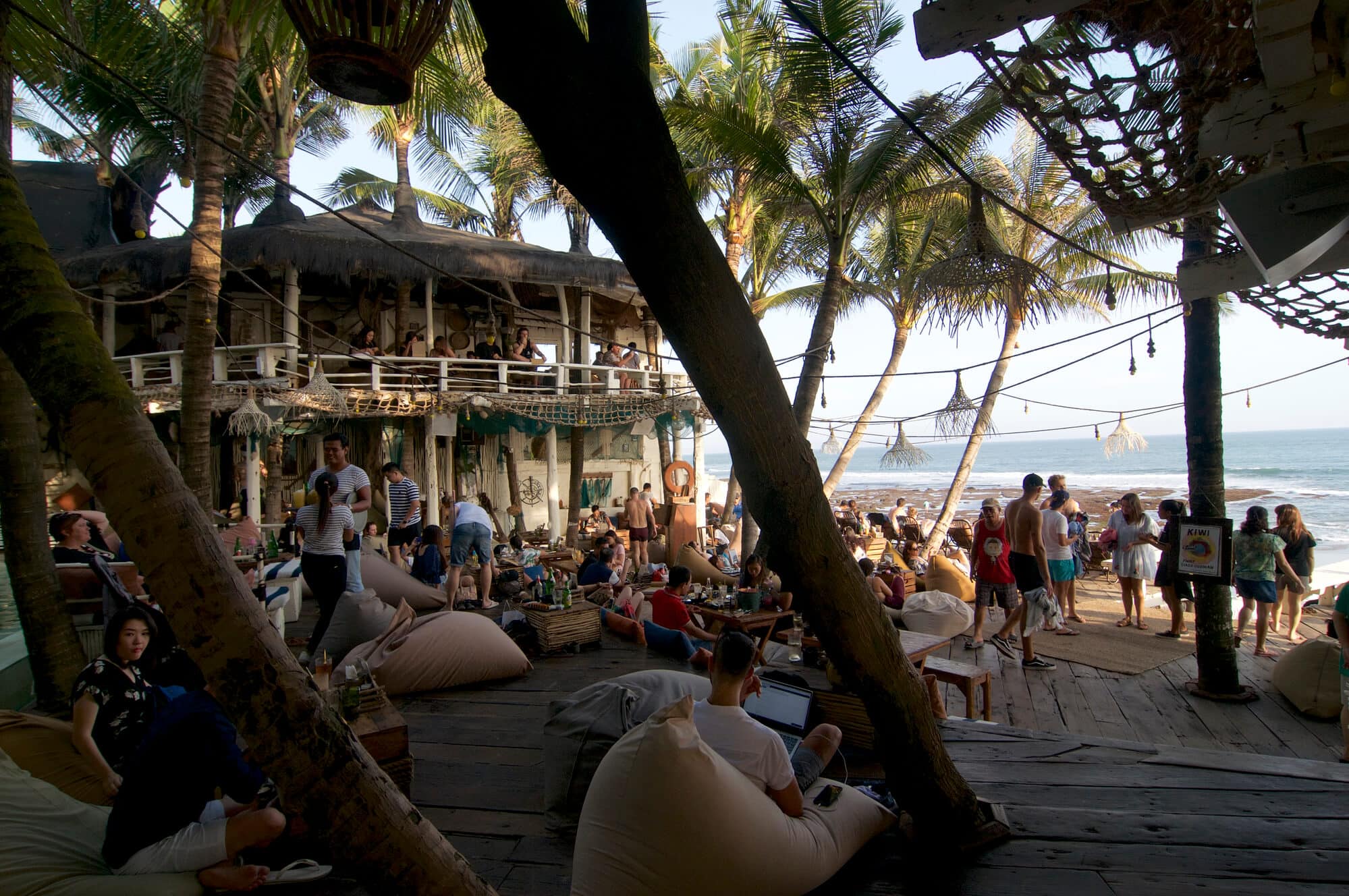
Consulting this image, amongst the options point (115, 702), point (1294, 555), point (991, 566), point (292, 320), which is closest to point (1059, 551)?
point (991, 566)

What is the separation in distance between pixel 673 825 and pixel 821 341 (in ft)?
27.2

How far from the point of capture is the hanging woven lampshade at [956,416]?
1249cm

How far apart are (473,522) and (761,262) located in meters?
12.9

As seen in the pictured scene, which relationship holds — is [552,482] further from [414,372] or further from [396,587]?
[396,587]

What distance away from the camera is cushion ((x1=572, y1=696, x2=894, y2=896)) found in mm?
2523

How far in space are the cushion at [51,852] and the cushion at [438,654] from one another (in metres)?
2.25

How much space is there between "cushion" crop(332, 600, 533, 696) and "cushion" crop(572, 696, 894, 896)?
10.2 ft

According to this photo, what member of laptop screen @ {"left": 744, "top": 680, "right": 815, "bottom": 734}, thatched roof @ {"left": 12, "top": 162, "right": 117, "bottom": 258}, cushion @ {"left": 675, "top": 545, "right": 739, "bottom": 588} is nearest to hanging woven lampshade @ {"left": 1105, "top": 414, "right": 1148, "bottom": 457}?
cushion @ {"left": 675, "top": 545, "right": 739, "bottom": 588}

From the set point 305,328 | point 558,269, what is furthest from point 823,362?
point 305,328

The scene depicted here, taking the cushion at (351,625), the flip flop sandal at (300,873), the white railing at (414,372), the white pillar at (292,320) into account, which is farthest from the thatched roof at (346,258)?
the flip flop sandal at (300,873)

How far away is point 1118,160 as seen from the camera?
3775mm

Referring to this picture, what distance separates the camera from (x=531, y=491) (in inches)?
703

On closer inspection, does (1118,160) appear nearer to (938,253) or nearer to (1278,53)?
(1278,53)

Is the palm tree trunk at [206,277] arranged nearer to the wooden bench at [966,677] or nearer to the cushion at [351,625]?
the cushion at [351,625]
